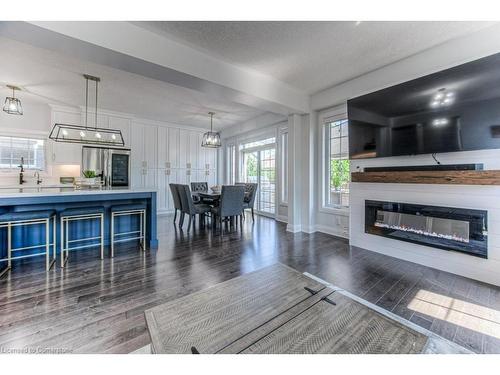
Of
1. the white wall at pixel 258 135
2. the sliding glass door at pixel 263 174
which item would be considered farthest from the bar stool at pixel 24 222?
the sliding glass door at pixel 263 174

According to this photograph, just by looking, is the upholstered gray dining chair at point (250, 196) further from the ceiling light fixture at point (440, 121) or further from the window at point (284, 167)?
the ceiling light fixture at point (440, 121)

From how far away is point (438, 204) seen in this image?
2.82 meters

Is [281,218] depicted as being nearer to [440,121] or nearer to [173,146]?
[440,121]

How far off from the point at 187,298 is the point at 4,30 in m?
2.90

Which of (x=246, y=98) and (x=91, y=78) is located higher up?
(x=91, y=78)

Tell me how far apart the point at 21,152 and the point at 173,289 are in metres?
5.96

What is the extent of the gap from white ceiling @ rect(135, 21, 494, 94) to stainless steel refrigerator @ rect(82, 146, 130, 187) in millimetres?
4234

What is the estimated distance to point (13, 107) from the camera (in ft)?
12.5

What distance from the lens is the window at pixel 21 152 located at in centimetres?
512

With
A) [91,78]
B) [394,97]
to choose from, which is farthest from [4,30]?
[394,97]

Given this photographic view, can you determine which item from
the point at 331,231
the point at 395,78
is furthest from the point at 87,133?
the point at 395,78

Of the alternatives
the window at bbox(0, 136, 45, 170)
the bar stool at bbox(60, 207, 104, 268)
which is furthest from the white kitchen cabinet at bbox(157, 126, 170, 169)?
the bar stool at bbox(60, 207, 104, 268)
